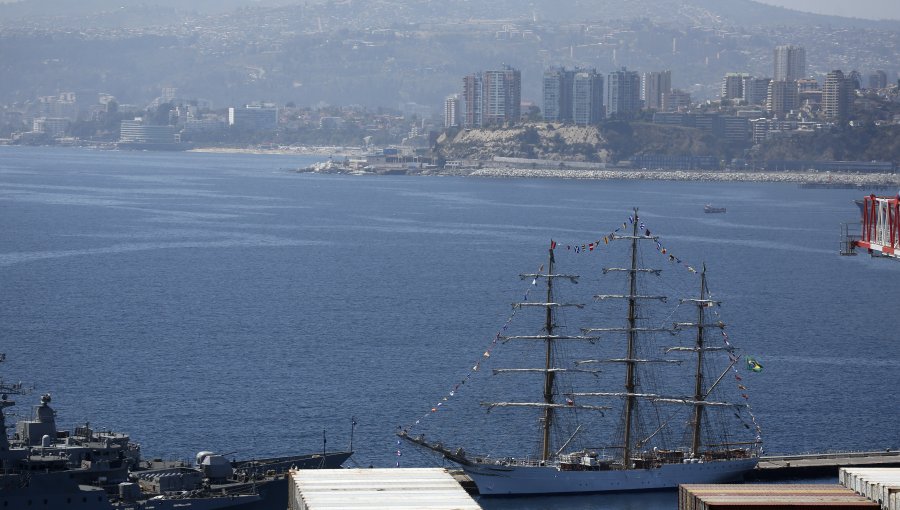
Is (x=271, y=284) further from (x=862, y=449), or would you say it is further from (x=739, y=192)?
(x=739, y=192)

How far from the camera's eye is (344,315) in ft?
237

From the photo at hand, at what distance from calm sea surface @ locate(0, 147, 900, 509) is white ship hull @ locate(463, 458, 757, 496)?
1.44ft

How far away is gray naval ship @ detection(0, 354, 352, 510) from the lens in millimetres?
33594

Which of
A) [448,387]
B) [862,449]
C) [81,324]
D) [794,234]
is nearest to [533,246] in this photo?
[794,234]

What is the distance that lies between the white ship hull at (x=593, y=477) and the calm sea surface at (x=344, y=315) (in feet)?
1.44

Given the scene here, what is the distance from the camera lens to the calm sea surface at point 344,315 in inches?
1934

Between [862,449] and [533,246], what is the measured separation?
6118 cm

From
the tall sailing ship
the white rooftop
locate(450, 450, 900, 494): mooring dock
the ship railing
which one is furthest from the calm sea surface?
the white rooftop

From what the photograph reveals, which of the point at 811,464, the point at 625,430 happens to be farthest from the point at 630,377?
the point at 811,464

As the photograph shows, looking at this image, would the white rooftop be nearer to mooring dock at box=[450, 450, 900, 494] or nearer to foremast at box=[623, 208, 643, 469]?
mooring dock at box=[450, 450, 900, 494]

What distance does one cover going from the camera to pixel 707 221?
136 m

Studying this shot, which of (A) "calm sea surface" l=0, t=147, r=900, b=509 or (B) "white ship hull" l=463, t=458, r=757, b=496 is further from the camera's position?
(A) "calm sea surface" l=0, t=147, r=900, b=509

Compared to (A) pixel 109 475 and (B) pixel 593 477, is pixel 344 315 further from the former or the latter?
(A) pixel 109 475

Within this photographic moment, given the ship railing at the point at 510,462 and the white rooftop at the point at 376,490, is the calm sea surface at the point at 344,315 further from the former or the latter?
the white rooftop at the point at 376,490
